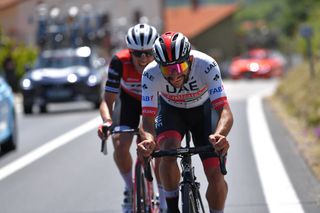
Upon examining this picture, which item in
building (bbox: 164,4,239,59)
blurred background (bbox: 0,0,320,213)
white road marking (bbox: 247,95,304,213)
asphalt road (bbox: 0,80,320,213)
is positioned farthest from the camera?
building (bbox: 164,4,239,59)

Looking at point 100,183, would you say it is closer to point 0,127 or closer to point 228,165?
point 228,165

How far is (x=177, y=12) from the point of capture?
104375mm

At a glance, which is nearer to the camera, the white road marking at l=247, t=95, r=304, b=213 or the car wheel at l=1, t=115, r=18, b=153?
the white road marking at l=247, t=95, r=304, b=213

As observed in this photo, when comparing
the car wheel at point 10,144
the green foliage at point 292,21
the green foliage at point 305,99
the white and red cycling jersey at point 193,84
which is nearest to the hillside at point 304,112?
the green foliage at point 305,99

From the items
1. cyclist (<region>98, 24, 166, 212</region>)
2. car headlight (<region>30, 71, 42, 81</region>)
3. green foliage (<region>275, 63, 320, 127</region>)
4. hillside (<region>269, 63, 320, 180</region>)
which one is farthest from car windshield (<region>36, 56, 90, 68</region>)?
cyclist (<region>98, 24, 166, 212</region>)

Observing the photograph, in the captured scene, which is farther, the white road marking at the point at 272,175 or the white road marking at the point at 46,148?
the white road marking at the point at 46,148

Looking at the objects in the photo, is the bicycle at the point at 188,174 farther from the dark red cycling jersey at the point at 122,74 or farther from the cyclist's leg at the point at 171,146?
the dark red cycling jersey at the point at 122,74

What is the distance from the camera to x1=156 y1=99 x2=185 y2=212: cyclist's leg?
23.5 feet

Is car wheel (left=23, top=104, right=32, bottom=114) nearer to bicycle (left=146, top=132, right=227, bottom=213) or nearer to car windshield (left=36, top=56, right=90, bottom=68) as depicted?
car windshield (left=36, top=56, right=90, bottom=68)

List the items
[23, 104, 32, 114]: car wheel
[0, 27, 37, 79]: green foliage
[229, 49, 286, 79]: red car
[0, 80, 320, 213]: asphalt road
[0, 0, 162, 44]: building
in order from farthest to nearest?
[229, 49, 286, 79]: red car < [0, 27, 37, 79]: green foliage < [0, 0, 162, 44]: building < [23, 104, 32, 114]: car wheel < [0, 80, 320, 213]: asphalt road

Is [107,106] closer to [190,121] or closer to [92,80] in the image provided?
[190,121]

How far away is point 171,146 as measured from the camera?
7164 mm

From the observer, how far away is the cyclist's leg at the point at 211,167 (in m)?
7.09

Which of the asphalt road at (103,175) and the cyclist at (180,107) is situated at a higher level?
the cyclist at (180,107)
